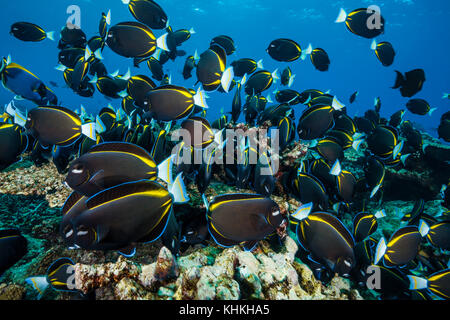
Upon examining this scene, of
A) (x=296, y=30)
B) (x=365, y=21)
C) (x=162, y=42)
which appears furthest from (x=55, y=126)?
(x=296, y=30)

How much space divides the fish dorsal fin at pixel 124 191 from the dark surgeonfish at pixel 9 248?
126 cm

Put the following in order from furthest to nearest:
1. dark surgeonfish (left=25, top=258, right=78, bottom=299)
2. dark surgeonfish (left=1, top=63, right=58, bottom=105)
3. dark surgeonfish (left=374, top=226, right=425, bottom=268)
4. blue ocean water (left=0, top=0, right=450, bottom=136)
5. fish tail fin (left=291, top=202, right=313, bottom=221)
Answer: blue ocean water (left=0, top=0, right=450, bottom=136)
dark surgeonfish (left=1, top=63, right=58, bottom=105)
dark surgeonfish (left=374, top=226, right=425, bottom=268)
fish tail fin (left=291, top=202, right=313, bottom=221)
dark surgeonfish (left=25, top=258, right=78, bottom=299)

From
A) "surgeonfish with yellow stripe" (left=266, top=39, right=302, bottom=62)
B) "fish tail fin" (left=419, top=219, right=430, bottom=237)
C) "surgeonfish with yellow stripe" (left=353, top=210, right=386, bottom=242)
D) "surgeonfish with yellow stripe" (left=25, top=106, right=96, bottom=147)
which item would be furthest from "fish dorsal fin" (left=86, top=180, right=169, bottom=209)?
"surgeonfish with yellow stripe" (left=266, top=39, right=302, bottom=62)

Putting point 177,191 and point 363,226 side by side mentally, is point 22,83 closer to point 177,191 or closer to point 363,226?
point 177,191

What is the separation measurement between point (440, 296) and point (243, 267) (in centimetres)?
224

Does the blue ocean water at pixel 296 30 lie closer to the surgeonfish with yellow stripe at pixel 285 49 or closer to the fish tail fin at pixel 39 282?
the surgeonfish with yellow stripe at pixel 285 49

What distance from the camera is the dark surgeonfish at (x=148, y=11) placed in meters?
A: 3.57

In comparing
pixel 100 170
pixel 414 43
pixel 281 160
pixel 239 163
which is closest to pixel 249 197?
pixel 239 163

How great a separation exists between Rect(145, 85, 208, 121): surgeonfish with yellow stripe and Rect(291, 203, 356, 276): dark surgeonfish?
1829mm

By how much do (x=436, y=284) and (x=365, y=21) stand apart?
4410 millimetres

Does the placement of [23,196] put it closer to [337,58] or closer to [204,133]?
[204,133]

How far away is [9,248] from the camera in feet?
5.83

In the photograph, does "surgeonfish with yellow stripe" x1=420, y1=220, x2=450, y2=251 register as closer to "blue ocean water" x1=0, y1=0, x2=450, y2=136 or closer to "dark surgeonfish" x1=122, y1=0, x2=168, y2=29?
"dark surgeonfish" x1=122, y1=0, x2=168, y2=29

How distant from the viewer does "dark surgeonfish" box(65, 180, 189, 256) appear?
124 centimetres
